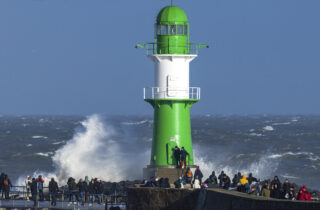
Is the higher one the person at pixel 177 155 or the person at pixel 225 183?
the person at pixel 177 155

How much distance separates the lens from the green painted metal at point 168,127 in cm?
3403

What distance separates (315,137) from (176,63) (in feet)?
233

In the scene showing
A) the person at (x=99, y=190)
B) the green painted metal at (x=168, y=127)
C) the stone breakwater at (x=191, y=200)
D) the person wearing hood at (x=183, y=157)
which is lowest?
the stone breakwater at (x=191, y=200)

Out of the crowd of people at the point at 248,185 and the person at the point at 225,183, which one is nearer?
the crowd of people at the point at 248,185

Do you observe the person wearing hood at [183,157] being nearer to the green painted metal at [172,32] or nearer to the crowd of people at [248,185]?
the crowd of people at [248,185]

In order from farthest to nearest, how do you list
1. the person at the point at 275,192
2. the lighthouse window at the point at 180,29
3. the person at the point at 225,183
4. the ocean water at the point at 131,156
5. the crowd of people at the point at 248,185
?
the ocean water at the point at 131,156, the lighthouse window at the point at 180,29, the person at the point at 225,183, the person at the point at 275,192, the crowd of people at the point at 248,185

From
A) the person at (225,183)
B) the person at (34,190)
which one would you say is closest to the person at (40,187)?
the person at (34,190)

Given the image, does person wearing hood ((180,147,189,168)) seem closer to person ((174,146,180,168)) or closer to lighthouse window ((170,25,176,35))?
person ((174,146,180,168))

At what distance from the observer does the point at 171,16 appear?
3406 cm

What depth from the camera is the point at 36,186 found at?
111ft

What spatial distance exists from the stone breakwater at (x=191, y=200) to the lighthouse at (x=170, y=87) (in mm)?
3740

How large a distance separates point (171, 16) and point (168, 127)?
4049 millimetres

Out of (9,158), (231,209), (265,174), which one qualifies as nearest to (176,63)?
(231,209)

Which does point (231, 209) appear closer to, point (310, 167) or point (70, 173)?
point (70, 173)
